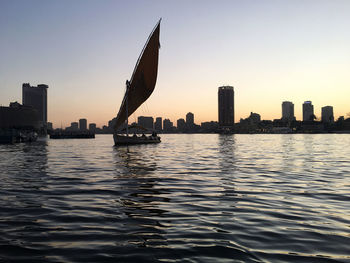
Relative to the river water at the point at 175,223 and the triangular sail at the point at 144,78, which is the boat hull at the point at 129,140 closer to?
the triangular sail at the point at 144,78

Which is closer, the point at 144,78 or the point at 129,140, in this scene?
the point at 144,78

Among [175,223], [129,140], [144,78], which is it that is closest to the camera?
[175,223]

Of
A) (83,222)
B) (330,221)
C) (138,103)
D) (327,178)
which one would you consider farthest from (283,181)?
(138,103)

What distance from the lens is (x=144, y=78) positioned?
5906cm

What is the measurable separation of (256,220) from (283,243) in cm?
187

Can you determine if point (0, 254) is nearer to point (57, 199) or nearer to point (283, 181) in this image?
point (57, 199)

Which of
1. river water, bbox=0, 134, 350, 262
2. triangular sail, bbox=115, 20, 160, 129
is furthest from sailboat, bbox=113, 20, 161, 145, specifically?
river water, bbox=0, 134, 350, 262

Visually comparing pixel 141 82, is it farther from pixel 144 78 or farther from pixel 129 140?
pixel 129 140

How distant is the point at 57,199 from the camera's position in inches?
455

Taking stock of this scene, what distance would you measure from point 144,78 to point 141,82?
3.28 feet

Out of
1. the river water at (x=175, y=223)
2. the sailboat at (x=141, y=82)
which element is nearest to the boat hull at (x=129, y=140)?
the sailboat at (x=141, y=82)

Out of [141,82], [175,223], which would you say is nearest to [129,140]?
[141,82]

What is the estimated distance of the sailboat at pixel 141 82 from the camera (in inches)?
2247

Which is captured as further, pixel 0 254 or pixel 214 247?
pixel 214 247
